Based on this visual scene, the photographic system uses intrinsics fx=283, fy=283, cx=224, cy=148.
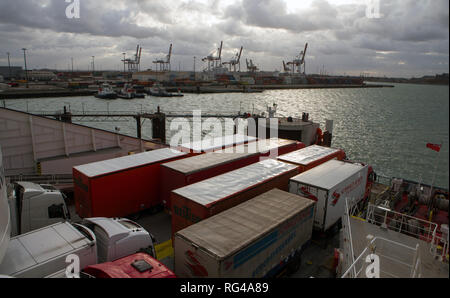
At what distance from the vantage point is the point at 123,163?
15188 millimetres

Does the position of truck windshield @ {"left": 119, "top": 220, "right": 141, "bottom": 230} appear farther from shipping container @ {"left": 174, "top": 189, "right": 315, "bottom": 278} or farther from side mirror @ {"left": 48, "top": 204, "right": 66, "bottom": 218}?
side mirror @ {"left": 48, "top": 204, "right": 66, "bottom": 218}

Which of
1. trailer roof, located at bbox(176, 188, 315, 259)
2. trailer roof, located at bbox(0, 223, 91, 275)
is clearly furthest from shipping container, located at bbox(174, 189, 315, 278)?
trailer roof, located at bbox(0, 223, 91, 275)

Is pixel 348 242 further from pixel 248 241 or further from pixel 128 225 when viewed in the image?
pixel 128 225

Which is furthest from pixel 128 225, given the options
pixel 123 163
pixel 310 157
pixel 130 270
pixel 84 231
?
pixel 310 157

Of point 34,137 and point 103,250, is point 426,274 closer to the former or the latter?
point 103,250

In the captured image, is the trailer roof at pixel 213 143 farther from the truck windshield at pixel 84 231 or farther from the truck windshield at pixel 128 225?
the truck windshield at pixel 84 231

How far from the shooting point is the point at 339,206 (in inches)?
545

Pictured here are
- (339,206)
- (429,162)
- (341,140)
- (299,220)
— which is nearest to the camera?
(299,220)

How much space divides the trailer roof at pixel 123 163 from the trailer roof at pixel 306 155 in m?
6.54

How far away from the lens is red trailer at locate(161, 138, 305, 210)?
14.5 m

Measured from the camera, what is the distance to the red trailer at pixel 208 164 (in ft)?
47.4

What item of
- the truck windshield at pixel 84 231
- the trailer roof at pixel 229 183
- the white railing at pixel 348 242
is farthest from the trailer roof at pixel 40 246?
the white railing at pixel 348 242

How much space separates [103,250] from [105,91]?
92.7 metres

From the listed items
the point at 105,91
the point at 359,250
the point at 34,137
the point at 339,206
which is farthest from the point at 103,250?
the point at 105,91
